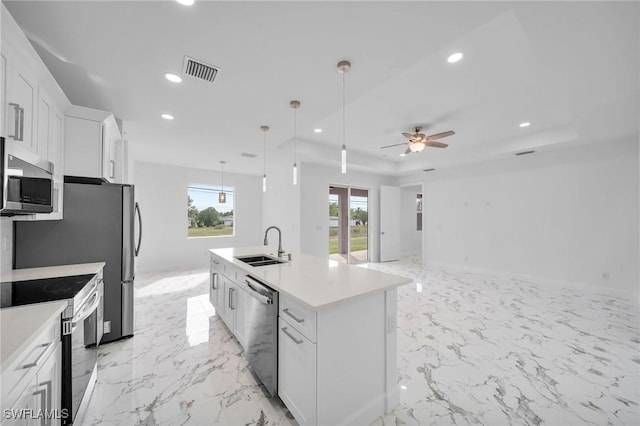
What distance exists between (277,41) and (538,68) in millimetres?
2474

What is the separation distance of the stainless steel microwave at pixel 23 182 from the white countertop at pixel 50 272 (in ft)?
1.88

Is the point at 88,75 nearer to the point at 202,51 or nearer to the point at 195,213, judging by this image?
the point at 202,51

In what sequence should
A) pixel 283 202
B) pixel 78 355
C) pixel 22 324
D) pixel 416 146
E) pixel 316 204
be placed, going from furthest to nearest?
pixel 283 202, pixel 316 204, pixel 416 146, pixel 78 355, pixel 22 324

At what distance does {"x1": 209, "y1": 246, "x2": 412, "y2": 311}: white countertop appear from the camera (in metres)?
1.42

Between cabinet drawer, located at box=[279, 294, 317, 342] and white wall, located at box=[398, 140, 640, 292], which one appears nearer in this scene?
cabinet drawer, located at box=[279, 294, 317, 342]

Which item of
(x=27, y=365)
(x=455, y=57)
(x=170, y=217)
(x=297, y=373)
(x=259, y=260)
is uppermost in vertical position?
(x=455, y=57)

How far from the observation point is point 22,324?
3.65 feet

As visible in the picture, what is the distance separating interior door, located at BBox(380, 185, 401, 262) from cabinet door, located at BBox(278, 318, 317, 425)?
18.1ft

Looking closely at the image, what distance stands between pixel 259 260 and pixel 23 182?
6.37 feet

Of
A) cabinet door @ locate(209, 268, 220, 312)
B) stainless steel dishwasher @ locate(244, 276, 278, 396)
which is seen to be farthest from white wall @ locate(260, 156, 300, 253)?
stainless steel dishwasher @ locate(244, 276, 278, 396)

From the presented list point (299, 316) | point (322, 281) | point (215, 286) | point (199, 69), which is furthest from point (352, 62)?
point (215, 286)

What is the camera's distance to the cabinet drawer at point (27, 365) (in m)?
0.87

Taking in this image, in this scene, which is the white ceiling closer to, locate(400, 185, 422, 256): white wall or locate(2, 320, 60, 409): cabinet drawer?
locate(2, 320, 60, 409): cabinet drawer

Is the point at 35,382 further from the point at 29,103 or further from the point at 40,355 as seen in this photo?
the point at 29,103
